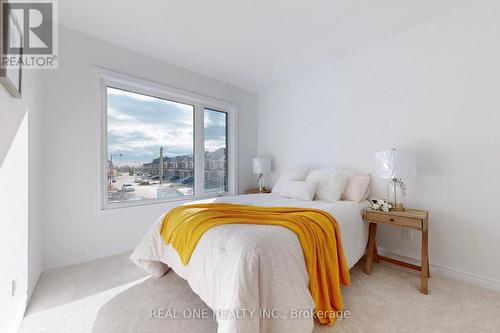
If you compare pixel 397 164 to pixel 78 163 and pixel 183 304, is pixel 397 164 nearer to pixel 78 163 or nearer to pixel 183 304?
pixel 183 304

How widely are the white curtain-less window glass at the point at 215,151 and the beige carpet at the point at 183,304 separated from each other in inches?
74.4

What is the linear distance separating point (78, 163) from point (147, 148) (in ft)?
2.85

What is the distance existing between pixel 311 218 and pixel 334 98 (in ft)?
7.17

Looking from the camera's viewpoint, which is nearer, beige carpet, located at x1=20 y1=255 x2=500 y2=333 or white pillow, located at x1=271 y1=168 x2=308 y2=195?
beige carpet, located at x1=20 y1=255 x2=500 y2=333

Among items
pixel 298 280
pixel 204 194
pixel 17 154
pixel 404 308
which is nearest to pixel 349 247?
pixel 404 308

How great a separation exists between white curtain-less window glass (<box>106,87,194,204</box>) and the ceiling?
0.71m

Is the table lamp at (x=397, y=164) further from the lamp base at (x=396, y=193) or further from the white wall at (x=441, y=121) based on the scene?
the white wall at (x=441, y=121)

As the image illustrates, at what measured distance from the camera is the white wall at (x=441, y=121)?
2.02 metres

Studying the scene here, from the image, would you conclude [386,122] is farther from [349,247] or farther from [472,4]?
[349,247]

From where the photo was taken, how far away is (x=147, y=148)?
3221mm

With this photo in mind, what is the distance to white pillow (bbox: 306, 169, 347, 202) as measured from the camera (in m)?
2.59

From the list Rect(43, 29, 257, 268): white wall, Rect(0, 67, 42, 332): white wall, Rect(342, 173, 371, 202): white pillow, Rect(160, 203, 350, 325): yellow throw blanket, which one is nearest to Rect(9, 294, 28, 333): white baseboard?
Rect(0, 67, 42, 332): white wall

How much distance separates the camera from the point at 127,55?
2.87 meters
